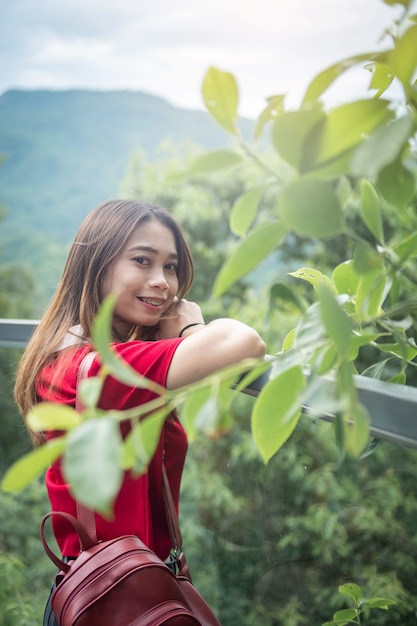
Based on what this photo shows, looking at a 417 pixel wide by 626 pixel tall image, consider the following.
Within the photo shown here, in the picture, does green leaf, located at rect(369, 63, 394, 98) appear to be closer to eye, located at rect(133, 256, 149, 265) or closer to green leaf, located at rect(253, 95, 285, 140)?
green leaf, located at rect(253, 95, 285, 140)

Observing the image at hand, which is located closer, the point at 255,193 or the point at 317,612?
the point at 255,193

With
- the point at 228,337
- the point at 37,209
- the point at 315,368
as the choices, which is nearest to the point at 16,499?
the point at 228,337

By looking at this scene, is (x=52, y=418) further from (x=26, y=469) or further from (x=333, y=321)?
(x=333, y=321)

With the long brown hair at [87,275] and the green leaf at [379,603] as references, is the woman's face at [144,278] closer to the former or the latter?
A: the long brown hair at [87,275]

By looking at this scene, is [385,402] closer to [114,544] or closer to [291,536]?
[114,544]

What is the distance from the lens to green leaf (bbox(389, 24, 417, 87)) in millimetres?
297

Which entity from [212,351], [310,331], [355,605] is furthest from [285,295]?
[355,605]

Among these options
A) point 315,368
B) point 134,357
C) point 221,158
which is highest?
point 221,158

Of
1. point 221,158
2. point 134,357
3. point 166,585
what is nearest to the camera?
point 221,158

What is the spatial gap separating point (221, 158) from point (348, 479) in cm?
81

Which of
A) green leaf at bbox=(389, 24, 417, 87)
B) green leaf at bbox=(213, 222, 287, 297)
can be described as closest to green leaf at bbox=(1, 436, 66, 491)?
green leaf at bbox=(213, 222, 287, 297)

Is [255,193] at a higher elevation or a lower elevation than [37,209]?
higher

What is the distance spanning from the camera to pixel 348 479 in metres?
1.03

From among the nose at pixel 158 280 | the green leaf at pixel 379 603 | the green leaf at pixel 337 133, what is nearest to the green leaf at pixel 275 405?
the green leaf at pixel 337 133
